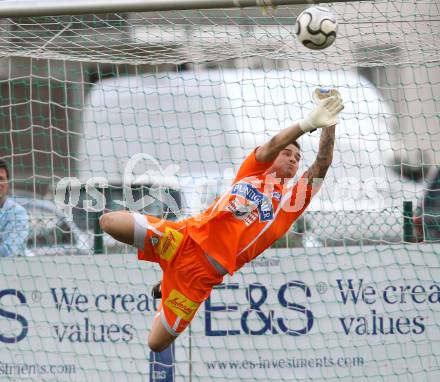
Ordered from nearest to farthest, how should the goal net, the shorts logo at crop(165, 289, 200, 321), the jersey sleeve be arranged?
1. the jersey sleeve
2. the shorts logo at crop(165, 289, 200, 321)
3. the goal net

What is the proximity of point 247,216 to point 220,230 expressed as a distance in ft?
0.62

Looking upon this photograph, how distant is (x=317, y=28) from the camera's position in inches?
200

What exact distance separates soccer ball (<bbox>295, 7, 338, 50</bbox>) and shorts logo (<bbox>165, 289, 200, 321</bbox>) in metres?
1.80

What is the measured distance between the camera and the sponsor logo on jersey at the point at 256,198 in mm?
5656

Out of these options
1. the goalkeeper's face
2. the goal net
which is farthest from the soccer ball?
the goal net

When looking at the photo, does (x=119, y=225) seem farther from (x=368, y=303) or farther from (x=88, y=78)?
(x=88, y=78)

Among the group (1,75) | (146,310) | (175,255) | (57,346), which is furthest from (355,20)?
(1,75)

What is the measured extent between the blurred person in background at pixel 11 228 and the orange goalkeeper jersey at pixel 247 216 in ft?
6.17

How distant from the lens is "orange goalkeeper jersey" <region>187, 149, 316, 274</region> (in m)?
5.66

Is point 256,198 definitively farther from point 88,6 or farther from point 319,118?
point 88,6

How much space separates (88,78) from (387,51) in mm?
2788

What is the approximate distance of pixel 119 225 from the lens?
555cm

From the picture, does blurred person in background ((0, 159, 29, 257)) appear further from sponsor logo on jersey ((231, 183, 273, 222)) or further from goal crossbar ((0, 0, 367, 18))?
sponsor logo on jersey ((231, 183, 273, 222))

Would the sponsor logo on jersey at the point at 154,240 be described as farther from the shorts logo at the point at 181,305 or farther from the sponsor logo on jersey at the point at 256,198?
the sponsor logo on jersey at the point at 256,198
